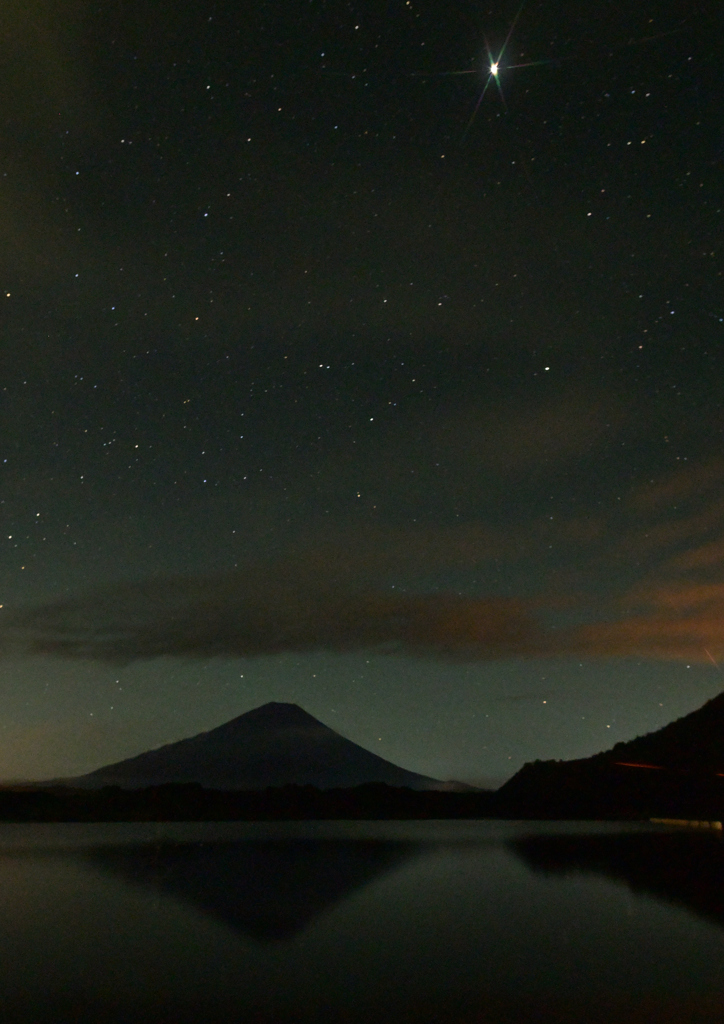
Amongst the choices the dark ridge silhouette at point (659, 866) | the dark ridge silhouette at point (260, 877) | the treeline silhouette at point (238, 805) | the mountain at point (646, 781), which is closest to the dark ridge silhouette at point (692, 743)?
→ the mountain at point (646, 781)

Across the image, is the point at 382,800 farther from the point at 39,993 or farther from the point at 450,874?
the point at 39,993

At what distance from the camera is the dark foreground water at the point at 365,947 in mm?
7445

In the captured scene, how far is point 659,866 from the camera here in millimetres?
22297

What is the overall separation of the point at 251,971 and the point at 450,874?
13.0 metres

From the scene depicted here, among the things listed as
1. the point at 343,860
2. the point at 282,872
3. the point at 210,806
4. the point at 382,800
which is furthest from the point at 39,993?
the point at 382,800

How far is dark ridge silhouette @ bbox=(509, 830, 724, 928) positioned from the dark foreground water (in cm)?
12

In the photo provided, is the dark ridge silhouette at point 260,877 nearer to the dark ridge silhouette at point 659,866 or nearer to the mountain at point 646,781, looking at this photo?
the dark ridge silhouette at point 659,866

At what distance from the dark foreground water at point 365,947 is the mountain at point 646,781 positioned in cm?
6172

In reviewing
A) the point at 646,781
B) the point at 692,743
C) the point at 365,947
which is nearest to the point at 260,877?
the point at 365,947

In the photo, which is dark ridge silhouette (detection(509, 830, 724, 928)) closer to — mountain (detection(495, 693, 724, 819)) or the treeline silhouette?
mountain (detection(495, 693, 724, 819))

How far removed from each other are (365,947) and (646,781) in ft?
336

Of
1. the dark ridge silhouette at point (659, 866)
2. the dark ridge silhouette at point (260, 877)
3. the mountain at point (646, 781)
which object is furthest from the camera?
the mountain at point (646, 781)

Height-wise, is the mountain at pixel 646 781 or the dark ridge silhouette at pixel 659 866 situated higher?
the mountain at pixel 646 781

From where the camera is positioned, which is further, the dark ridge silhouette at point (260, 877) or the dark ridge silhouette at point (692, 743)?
the dark ridge silhouette at point (692, 743)
